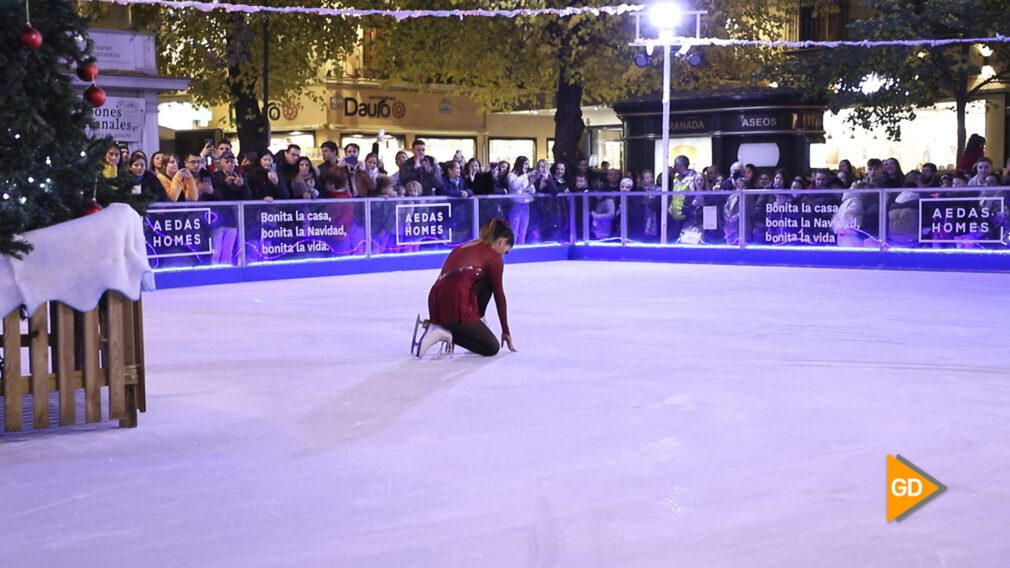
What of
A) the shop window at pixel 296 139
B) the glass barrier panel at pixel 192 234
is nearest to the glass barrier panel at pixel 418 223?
the glass barrier panel at pixel 192 234

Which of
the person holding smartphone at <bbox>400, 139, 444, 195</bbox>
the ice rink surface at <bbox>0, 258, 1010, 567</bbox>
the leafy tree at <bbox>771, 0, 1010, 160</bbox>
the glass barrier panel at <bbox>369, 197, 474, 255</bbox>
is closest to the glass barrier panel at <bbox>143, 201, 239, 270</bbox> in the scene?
the glass barrier panel at <bbox>369, 197, 474, 255</bbox>

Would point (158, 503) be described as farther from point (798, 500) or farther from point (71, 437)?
point (798, 500)

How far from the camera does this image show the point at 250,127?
28.5m

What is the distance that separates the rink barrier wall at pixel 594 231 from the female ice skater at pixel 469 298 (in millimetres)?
7322

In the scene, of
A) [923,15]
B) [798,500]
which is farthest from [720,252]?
[798,500]

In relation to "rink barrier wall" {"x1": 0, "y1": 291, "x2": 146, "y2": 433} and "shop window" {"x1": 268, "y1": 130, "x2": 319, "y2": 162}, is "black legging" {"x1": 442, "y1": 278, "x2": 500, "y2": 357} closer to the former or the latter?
"rink barrier wall" {"x1": 0, "y1": 291, "x2": 146, "y2": 433}

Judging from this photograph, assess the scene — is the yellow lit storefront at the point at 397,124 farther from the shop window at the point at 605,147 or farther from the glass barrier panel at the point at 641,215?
the glass barrier panel at the point at 641,215

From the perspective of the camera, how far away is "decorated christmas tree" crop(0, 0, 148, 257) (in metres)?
6.78

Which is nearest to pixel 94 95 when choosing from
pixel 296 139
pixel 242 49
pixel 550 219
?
pixel 550 219

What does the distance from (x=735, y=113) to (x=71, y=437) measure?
816 inches

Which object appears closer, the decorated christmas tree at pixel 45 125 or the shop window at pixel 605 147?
the decorated christmas tree at pixel 45 125

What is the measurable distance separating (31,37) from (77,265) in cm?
116
